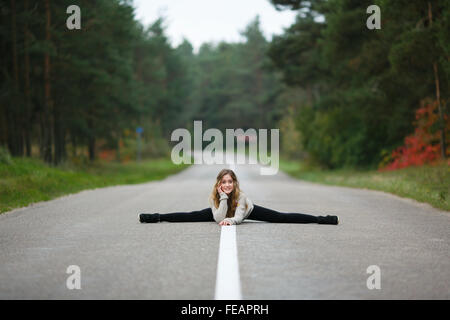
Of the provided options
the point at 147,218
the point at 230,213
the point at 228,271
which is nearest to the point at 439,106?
the point at 230,213

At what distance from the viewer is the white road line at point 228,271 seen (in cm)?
492

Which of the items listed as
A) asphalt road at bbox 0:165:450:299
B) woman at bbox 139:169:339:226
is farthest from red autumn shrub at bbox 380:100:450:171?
woman at bbox 139:169:339:226

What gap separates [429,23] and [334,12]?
8064mm

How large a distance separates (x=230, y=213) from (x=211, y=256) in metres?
2.93

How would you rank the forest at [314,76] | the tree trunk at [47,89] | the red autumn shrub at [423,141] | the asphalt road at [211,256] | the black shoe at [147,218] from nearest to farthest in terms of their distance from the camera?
1. the asphalt road at [211,256]
2. the black shoe at [147,218]
3. the forest at [314,76]
4. the red autumn shrub at [423,141]
5. the tree trunk at [47,89]

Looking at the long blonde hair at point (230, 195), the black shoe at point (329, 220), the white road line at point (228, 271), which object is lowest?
the black shoe at point (329, 220)

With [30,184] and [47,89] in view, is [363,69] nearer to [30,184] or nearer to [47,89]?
[47,89]

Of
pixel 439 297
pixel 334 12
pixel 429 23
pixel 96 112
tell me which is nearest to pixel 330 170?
pixel 334 12

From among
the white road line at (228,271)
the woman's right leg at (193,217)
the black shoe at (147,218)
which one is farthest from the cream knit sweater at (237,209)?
the black shoe at (147,218)

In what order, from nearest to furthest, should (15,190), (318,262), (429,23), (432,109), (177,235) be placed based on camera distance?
(318,262), (177,235), (15,190), (429,23), (432,109)

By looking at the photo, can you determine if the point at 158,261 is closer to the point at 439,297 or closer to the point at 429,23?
the point at 439,297

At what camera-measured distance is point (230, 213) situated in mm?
9609

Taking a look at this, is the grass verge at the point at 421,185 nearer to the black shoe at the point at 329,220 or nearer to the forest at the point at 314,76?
the forest at the point at 314,76
